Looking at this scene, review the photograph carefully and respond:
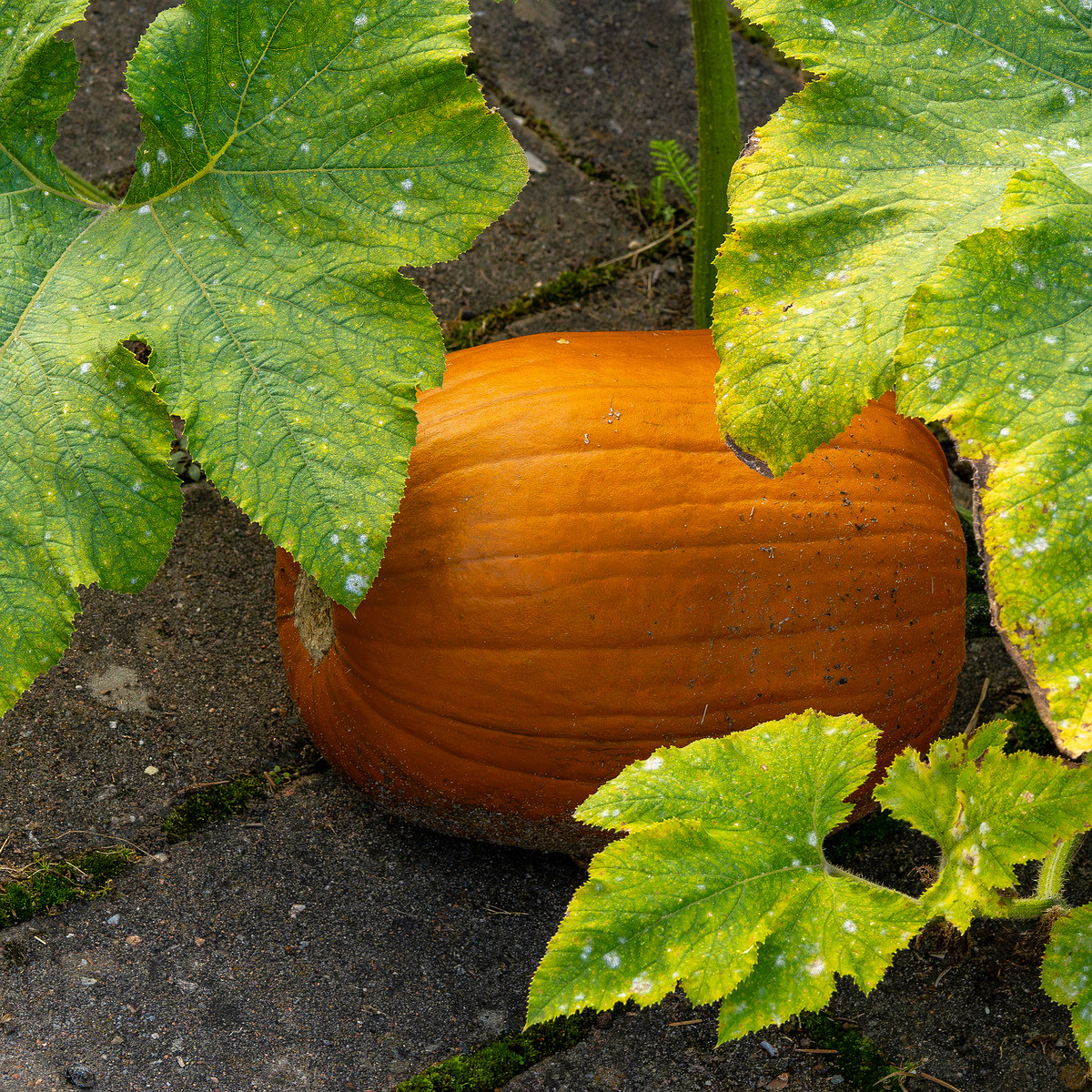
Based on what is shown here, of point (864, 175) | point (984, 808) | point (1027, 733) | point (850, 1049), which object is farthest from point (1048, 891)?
point (864, 175)

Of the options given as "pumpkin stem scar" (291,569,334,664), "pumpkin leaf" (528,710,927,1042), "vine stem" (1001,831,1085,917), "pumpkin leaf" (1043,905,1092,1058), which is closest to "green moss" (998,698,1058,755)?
"vine stem" (1001,831,1085,917)

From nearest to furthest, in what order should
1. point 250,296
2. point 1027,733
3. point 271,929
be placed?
point 250,296 → point 271,929 → point 1027,733

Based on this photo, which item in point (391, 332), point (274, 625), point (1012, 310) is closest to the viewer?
point (1012, 310)

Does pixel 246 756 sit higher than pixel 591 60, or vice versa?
pixel 591 60

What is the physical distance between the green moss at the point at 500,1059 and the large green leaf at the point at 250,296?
2.46 feet

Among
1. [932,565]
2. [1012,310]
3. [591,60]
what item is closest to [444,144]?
[1012,310]

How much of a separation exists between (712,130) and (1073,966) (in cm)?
163

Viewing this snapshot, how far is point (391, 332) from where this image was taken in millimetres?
1661

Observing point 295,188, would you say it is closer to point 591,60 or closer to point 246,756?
point 246,756

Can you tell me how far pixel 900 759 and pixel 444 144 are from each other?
1.10 metres

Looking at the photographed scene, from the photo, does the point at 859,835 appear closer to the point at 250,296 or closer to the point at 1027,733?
the point at 1027,733

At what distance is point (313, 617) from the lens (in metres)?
2.08

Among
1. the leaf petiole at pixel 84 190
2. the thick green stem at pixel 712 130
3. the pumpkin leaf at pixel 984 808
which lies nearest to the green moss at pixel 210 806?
the leaf petiole at pixel 84 190

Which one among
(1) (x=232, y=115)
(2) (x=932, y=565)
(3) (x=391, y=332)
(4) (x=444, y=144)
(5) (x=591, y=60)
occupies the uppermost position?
(1) (x=232, y=115)
